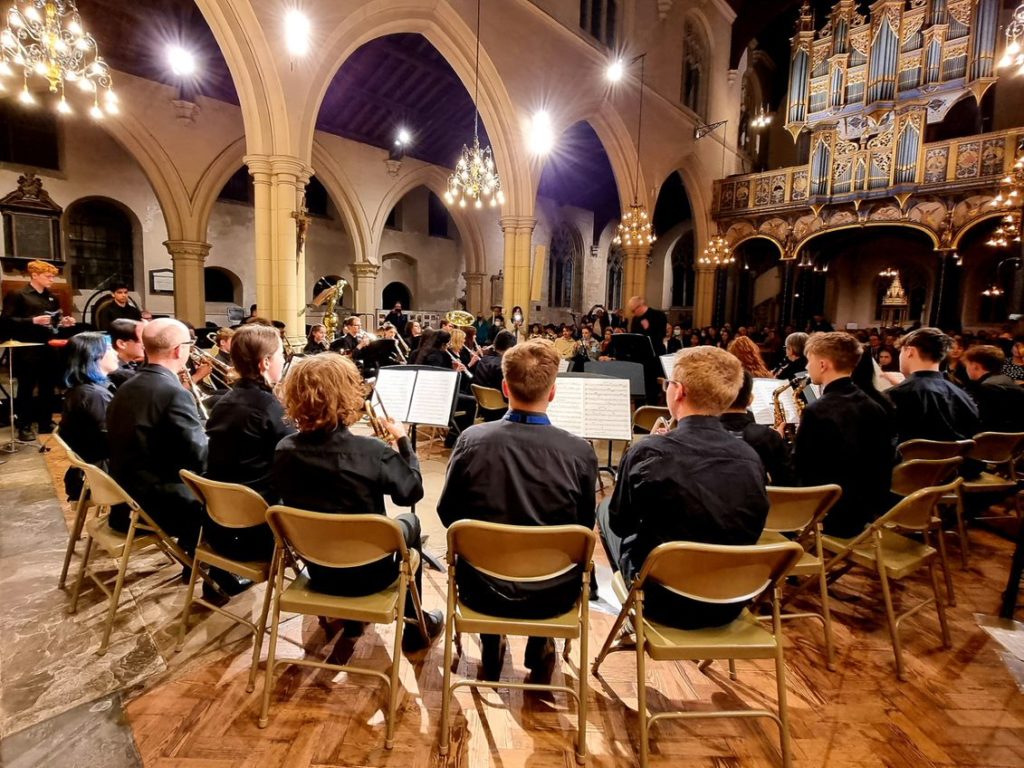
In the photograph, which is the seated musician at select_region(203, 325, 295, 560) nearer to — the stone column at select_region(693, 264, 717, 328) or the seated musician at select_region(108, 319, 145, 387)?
the seated musician at select_region(108, 319, 145, 387)

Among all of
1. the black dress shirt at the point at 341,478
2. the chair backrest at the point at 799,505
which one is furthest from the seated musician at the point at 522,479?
the chair backrest at the point at 799,505

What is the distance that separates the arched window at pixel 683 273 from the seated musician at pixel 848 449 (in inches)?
810

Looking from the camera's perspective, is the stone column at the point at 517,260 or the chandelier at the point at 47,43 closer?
the chandelier at the point at 47,43

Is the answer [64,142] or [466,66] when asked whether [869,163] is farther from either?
[64,142]

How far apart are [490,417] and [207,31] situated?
27.1 feet

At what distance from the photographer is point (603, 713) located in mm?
2162

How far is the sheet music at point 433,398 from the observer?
407cm

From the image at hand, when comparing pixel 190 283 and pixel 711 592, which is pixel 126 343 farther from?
pixel 190 283

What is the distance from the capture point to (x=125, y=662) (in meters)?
2.38

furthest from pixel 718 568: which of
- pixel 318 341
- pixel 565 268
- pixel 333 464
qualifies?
pixel 565 268

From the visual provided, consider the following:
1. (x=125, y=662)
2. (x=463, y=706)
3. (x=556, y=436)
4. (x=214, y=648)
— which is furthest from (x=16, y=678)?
(x=556, y=436)

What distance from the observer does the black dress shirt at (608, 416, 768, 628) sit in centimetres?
185

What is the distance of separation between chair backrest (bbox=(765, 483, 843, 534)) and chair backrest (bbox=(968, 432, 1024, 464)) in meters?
2.06

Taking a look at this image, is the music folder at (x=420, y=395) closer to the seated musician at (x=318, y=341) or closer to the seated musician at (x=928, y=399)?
the seated musician at (x=928, y=399)
